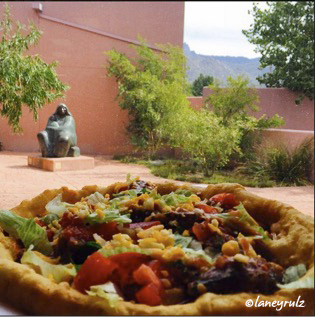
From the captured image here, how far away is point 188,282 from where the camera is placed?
0.93m

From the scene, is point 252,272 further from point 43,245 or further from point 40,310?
point 43,245

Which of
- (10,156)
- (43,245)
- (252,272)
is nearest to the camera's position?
(252,272)

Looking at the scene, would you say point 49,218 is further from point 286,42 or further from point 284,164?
point 286,42

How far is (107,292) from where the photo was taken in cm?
89

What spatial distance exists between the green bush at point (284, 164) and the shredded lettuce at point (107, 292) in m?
0.44

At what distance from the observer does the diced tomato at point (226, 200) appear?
1229 millimetres

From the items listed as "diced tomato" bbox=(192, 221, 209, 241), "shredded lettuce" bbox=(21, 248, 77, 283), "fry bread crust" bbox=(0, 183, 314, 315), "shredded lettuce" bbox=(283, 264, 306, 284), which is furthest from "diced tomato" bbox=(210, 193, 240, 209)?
"shredded lettuce" bbox=(21, 248, 77, 283)

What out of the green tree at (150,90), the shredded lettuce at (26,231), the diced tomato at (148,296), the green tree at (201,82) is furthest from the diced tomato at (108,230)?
the green tree at (201,82)

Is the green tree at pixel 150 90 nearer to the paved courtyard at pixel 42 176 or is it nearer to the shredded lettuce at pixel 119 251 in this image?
the paved courtyard at pixel 42 176

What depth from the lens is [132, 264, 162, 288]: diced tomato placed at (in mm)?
918

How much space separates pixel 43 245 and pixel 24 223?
82 mm

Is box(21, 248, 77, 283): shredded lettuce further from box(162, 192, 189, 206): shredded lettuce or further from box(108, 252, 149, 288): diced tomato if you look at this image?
box(162, 192, 189, 206): shredded lettuce

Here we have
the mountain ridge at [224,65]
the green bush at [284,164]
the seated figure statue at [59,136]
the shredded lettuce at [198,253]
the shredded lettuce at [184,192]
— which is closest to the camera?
the shredded lettuce at [198,253]

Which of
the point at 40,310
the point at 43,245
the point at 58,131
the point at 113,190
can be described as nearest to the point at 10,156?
the point at 58,131
